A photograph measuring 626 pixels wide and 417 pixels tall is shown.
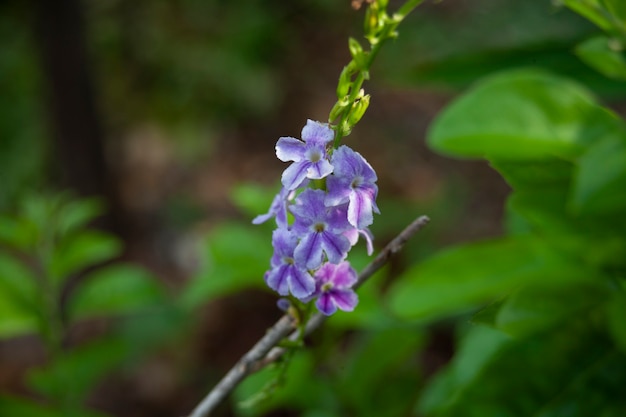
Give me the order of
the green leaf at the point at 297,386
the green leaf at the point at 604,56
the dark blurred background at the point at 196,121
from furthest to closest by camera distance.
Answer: the dark blurred background at the point at 196,121
the green leaf at the point at 297,386
the green leaf at the point at 604,56

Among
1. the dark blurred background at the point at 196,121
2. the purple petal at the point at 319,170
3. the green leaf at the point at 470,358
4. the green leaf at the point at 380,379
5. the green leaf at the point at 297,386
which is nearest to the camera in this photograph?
the purple petal at the point at 319,170

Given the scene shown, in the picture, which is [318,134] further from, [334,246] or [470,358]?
[470,358]

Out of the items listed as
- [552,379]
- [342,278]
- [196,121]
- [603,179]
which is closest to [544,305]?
[552,379]

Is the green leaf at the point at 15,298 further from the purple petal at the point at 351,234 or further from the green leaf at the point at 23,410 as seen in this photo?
the purple petal at the point at 351,234

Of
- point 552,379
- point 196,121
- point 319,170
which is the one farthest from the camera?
point 196,121

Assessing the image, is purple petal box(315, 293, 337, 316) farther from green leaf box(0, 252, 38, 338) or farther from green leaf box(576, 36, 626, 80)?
green leaf box(0, 252, 38, 338)

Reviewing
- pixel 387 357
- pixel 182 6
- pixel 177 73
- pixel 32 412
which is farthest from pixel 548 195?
pixel 182 6

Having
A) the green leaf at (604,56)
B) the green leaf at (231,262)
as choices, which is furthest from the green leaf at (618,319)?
the green leaf at (231,262)
